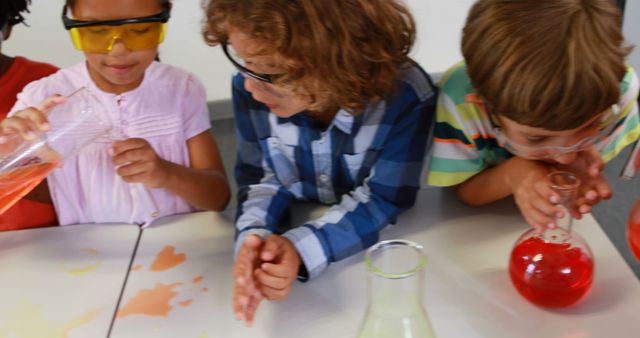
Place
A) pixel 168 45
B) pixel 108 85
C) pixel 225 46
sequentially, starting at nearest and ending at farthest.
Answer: pixel 225 46
pixel 108 85
pixel 168 45

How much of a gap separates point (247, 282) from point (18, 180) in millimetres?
361

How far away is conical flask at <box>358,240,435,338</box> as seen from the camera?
651mm

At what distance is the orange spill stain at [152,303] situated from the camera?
0.87 meters

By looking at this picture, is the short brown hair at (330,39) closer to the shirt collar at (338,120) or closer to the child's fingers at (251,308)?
the shirt collar at (338,120)

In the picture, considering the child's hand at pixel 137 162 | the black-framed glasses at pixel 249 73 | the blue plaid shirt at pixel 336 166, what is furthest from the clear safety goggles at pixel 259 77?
the child's hand at pixel 137 162

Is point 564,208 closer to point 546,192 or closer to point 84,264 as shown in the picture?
point 546,192

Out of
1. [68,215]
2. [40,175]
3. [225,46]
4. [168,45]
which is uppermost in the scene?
[225,46]

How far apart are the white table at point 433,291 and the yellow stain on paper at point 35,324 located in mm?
54

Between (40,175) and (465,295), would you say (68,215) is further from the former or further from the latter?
(465,295)

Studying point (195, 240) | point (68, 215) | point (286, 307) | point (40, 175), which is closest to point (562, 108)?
point (286, 307)

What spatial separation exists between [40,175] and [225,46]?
322 millimetres

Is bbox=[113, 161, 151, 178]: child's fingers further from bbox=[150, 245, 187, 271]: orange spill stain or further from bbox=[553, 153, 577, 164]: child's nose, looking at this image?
bbox=[553, 153, 577, 164]: child's nose

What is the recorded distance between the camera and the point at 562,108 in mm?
818

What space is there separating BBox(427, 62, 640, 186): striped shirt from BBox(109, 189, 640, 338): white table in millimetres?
68
